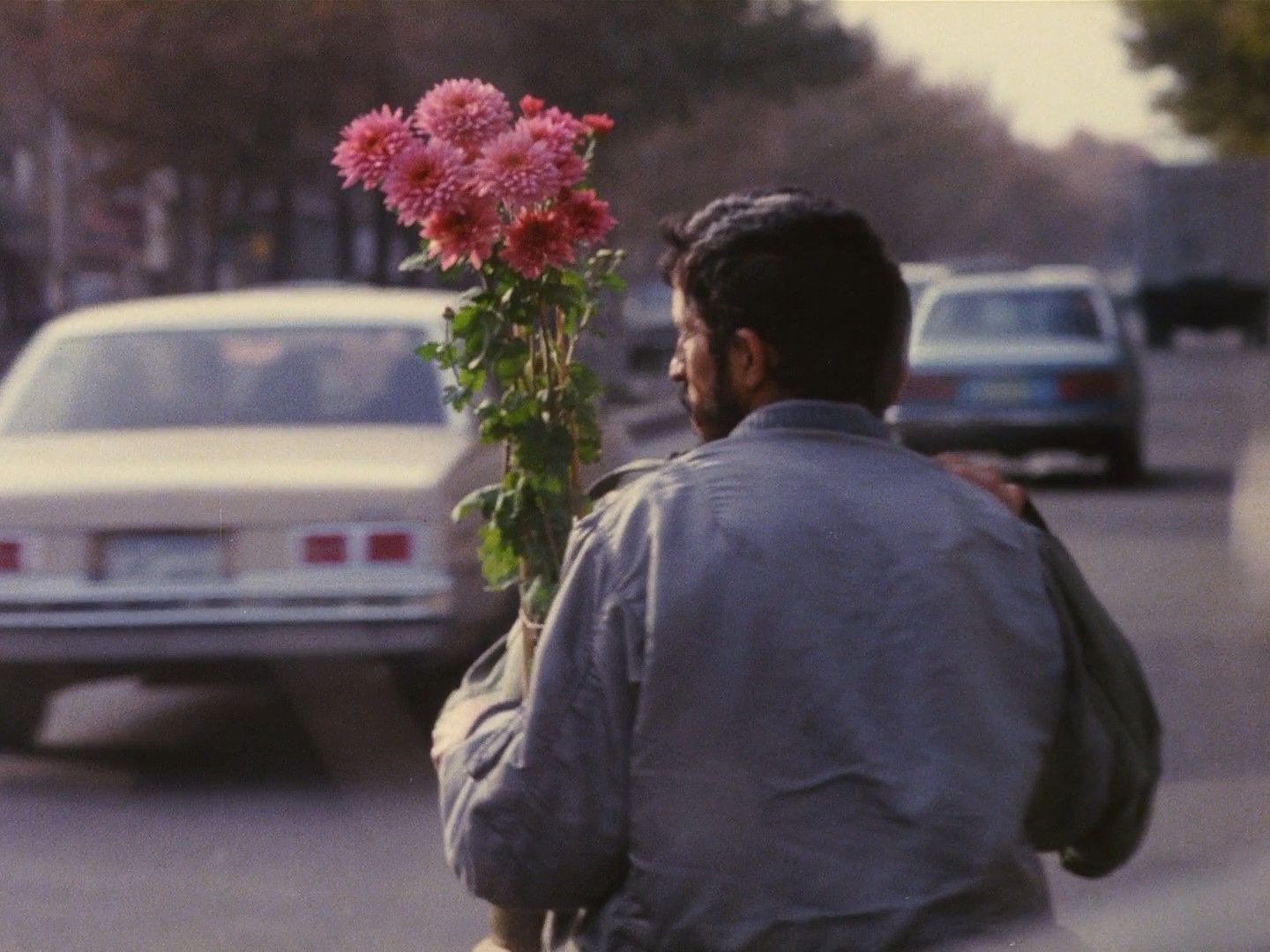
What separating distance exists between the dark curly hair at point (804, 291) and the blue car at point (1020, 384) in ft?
54.8

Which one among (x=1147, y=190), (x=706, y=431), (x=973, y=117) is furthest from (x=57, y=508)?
(x=973, y=117)

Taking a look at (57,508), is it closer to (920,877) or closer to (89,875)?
(89,875)

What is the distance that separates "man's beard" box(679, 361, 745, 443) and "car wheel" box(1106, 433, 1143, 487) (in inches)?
687

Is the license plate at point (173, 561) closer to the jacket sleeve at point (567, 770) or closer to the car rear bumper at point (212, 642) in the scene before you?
the car rear bumper at point (212, 642)

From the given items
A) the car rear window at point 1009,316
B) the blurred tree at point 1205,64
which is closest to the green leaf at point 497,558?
the car rear window at point 1009,316

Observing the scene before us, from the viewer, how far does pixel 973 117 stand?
110812mm

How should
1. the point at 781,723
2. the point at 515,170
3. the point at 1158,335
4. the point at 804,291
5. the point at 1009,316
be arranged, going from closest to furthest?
the point at 781,723, the point at 804,291, the point at 515,170, the point at 1009,316, the point at 1158,335

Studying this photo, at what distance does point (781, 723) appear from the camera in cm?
239

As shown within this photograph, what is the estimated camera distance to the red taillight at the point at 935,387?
19.4 m

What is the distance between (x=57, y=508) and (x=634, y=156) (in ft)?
164

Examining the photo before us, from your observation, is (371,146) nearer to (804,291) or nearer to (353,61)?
(804,291)

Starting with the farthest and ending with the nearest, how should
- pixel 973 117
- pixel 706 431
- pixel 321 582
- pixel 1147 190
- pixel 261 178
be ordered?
1. pixel 973 117
2. pixel 1147 190
3. pixel 261 178
4. pixel 321 582
5. pixel 706 431

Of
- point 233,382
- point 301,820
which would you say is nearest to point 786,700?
point 301,820

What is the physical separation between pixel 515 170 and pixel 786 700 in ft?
2.96
